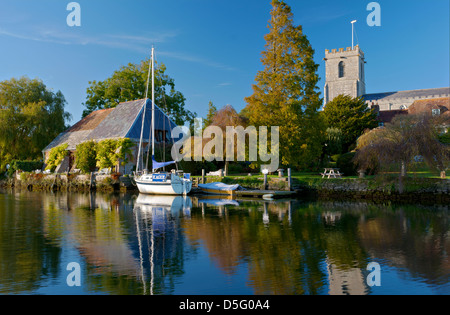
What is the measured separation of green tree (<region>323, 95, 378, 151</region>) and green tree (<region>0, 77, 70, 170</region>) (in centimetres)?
3428

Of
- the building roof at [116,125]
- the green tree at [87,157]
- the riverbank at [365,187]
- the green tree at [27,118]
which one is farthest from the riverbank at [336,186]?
the green tree at [27,118]

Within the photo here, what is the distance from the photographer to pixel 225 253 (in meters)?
11.1

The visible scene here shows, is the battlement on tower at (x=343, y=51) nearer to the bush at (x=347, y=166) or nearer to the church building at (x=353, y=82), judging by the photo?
the church building at (x=353, y=82)

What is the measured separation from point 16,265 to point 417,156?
25.0 meters

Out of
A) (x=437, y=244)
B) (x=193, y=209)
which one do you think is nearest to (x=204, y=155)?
(x=193, y=209)

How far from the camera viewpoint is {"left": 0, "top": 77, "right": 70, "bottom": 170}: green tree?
46375 mm

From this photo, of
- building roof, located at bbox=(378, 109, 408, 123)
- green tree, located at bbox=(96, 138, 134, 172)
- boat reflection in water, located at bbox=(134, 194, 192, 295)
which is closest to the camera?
boat reflection in water, located at bbox=(134, 194, 192, 295)

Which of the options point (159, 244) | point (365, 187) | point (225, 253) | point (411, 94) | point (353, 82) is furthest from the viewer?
point (353, 82)

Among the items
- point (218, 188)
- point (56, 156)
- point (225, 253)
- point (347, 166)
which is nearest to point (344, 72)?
point (347, 166)

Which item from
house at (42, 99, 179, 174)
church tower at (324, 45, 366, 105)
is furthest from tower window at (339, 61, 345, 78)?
house at (42, 99, 179, 174)

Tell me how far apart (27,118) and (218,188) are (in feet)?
98.0

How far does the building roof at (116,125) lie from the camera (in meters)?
40.8

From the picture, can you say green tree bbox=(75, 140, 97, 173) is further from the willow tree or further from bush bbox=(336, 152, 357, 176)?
bush bbox=(336, 152, 357, 176)

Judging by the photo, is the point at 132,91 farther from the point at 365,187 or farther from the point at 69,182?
the point at 365,187
